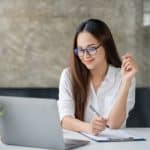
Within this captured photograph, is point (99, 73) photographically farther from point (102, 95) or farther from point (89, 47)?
point (89, 47)

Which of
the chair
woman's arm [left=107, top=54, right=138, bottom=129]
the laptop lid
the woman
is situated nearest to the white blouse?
the woman

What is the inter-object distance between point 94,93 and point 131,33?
115cm

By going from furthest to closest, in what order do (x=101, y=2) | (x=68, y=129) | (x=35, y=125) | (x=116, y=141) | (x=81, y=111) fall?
(x=101, y=2)
(x=81, y=111)
(x=68, y=129)
(x=116, y=141)
(x=35, y=125)

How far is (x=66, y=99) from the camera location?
8.44ft

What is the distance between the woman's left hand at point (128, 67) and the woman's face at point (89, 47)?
0.16 m

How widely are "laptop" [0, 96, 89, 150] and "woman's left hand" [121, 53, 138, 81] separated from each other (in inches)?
25.9

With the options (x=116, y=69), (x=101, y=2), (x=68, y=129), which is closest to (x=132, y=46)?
(x=101, y=2)

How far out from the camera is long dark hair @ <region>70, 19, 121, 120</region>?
257 centimetres

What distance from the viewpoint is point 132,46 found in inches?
144

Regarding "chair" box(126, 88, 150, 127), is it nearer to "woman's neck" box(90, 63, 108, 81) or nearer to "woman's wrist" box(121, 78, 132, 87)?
"woman's neck" box(90, 63, 108, 81)

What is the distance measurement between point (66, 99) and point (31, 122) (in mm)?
827

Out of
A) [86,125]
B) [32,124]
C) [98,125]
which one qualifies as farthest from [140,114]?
[32,124]

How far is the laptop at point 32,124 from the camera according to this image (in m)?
1.70

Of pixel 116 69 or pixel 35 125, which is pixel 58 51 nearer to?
pixel 116 69
